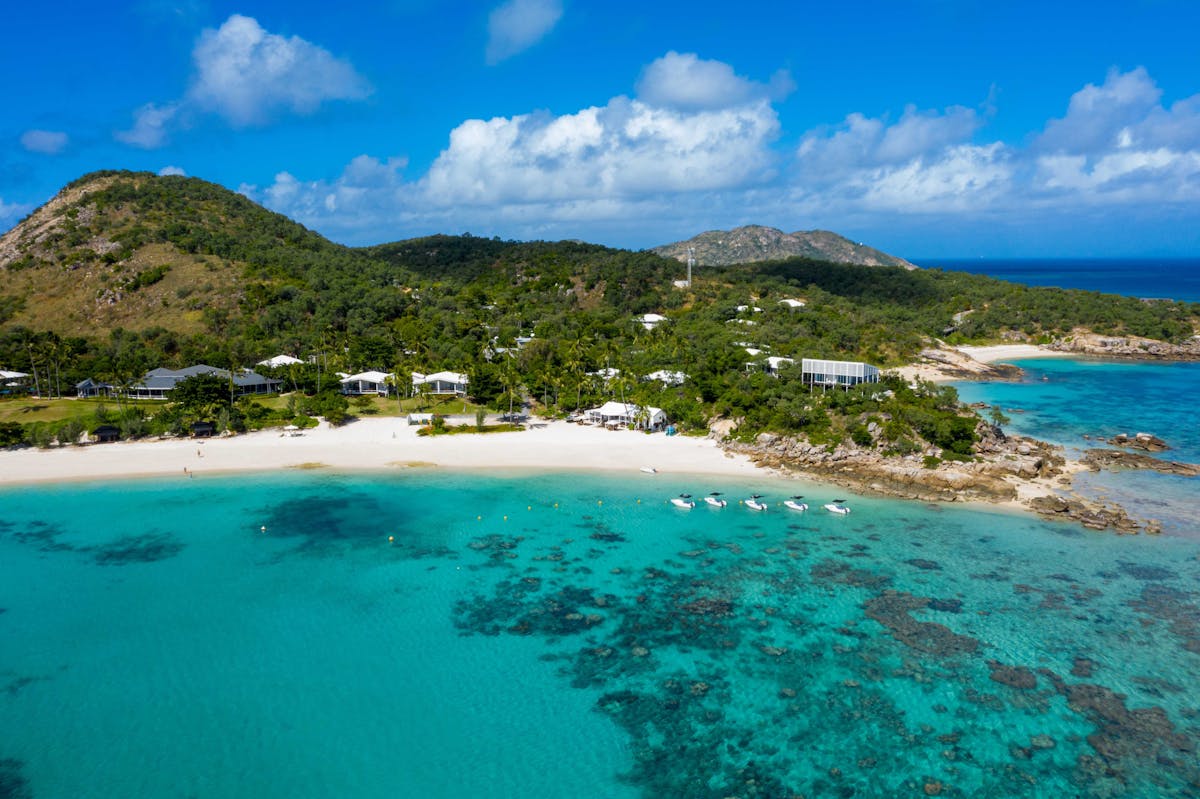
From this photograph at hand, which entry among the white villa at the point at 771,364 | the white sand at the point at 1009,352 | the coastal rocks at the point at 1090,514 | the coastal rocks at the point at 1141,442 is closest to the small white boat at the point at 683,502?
the coastal rocks at the point at 1090,514

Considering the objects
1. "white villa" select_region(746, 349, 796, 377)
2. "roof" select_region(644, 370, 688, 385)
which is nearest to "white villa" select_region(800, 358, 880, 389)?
"white villa" select_region(746, 349, 796, 377)

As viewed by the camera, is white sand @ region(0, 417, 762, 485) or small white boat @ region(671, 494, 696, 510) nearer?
small white boat @ region(671, 494, 696, 510)

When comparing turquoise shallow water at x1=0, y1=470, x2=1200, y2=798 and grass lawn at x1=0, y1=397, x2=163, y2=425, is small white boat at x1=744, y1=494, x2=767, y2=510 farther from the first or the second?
grass lawn at x1=0, y1=397, x2=163, y2=425

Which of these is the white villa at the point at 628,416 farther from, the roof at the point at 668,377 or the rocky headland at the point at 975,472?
the rocky headland at the point at 975,472

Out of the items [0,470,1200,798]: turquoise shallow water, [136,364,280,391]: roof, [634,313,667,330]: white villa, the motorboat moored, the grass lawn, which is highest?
[634,313,667,330]: white villa

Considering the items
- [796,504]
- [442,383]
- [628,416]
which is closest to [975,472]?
[796,504]

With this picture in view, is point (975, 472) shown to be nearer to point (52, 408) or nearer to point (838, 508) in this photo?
point (838, 508)

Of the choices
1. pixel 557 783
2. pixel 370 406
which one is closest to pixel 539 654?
pixel 557 783

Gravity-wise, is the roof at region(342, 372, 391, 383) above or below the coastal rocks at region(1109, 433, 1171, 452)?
above
